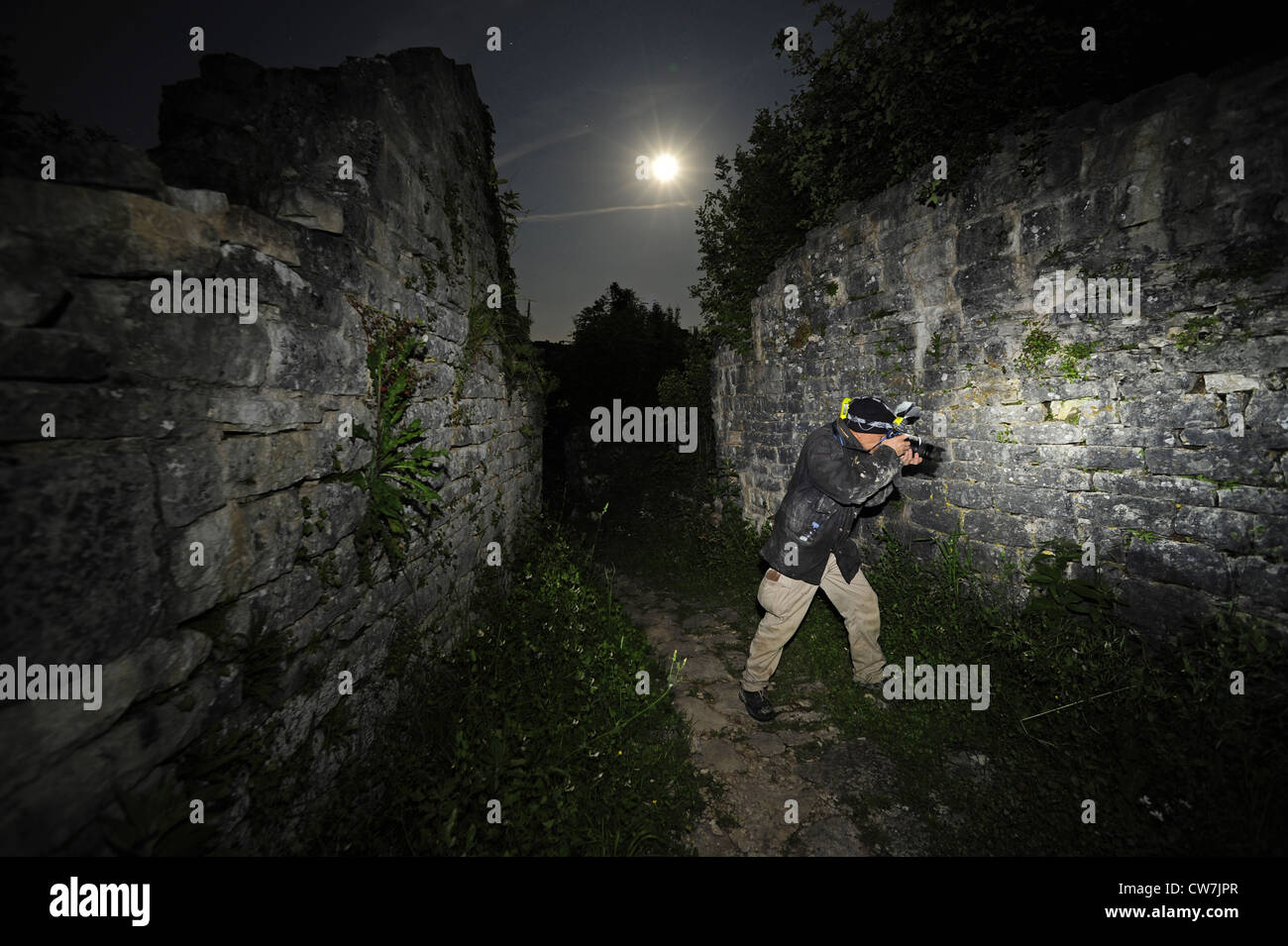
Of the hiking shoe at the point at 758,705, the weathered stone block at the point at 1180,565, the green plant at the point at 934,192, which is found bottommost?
the hiking shoe at the point at 758,705

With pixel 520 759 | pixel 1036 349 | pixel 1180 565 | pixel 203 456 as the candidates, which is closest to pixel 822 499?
pixel 1036 349

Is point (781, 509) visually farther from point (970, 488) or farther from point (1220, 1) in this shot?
point (1220, 1)

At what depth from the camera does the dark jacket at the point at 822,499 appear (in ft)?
11.7

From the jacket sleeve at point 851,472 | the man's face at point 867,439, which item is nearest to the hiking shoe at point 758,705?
the jacket sleeve at point 851,472

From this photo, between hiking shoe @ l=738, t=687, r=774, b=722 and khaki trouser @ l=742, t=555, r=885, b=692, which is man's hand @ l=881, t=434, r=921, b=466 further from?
hiking shoe @ l=738, t=687, r=774, b=722

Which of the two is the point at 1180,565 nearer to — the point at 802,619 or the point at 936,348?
the point at 936,348

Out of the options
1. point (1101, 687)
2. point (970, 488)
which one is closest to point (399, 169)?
point (970, 488)

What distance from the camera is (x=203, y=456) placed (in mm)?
1785

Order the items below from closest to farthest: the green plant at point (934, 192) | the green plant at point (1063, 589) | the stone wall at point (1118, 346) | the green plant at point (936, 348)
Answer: the stone wall at point (1118, 346)
the green plant at point (1063, 589)
the green plant at point (934, 192)
the green plant at point (936, 348)

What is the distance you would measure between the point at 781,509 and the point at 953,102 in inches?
140

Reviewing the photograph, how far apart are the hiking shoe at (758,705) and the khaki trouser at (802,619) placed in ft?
0.14

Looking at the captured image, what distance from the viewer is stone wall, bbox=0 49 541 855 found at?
1374 mm

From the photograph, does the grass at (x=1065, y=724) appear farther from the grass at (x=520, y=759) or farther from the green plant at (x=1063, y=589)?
the grass at (x=520, y=759)

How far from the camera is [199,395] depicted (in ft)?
5.91
